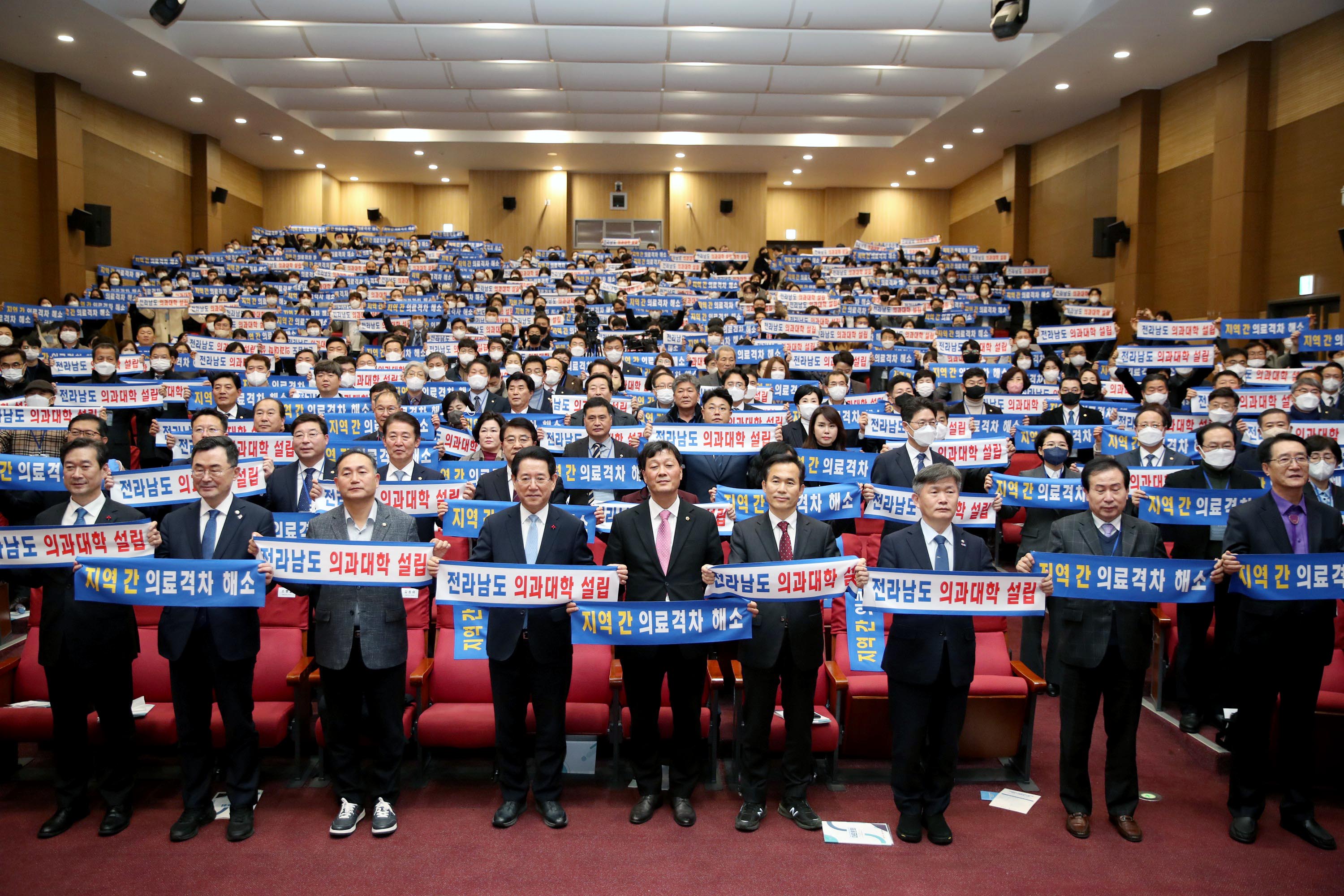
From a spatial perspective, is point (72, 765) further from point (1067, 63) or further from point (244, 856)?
point (1067, 63)

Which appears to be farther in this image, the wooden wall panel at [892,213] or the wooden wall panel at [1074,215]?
the wooden wall panel at [892,213]

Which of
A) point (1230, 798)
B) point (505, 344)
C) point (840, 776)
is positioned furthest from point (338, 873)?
point (505, 344)

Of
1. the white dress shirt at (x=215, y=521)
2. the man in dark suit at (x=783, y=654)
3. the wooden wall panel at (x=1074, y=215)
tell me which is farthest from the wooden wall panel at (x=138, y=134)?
the wooden wall panel at (x=1074, y=215)

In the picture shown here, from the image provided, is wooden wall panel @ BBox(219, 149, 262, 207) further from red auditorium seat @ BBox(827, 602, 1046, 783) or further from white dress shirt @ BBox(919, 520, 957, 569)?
white dress shirt @ BBox(919, 520, 957, 569)

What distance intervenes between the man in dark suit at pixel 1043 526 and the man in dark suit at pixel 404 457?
3.21 meters

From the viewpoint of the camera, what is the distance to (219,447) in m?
3.93

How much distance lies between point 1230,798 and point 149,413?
8.63 meters

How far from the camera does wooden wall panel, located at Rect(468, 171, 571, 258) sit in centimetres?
2720

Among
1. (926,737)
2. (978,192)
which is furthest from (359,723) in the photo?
(978,192)

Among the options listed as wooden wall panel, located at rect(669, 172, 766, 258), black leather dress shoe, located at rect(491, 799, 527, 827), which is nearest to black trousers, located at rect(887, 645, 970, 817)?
black leather dress shoe, located at rect(491, 799, 527, 827)

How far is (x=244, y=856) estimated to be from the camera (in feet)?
11.9

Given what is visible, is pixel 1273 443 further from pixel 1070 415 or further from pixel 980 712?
pixel 1070 415

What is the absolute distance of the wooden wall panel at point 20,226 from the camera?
1684cm

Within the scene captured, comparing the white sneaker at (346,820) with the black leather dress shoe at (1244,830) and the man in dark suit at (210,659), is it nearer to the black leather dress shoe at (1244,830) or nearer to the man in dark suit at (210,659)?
the man in dark suit at (210,659)
